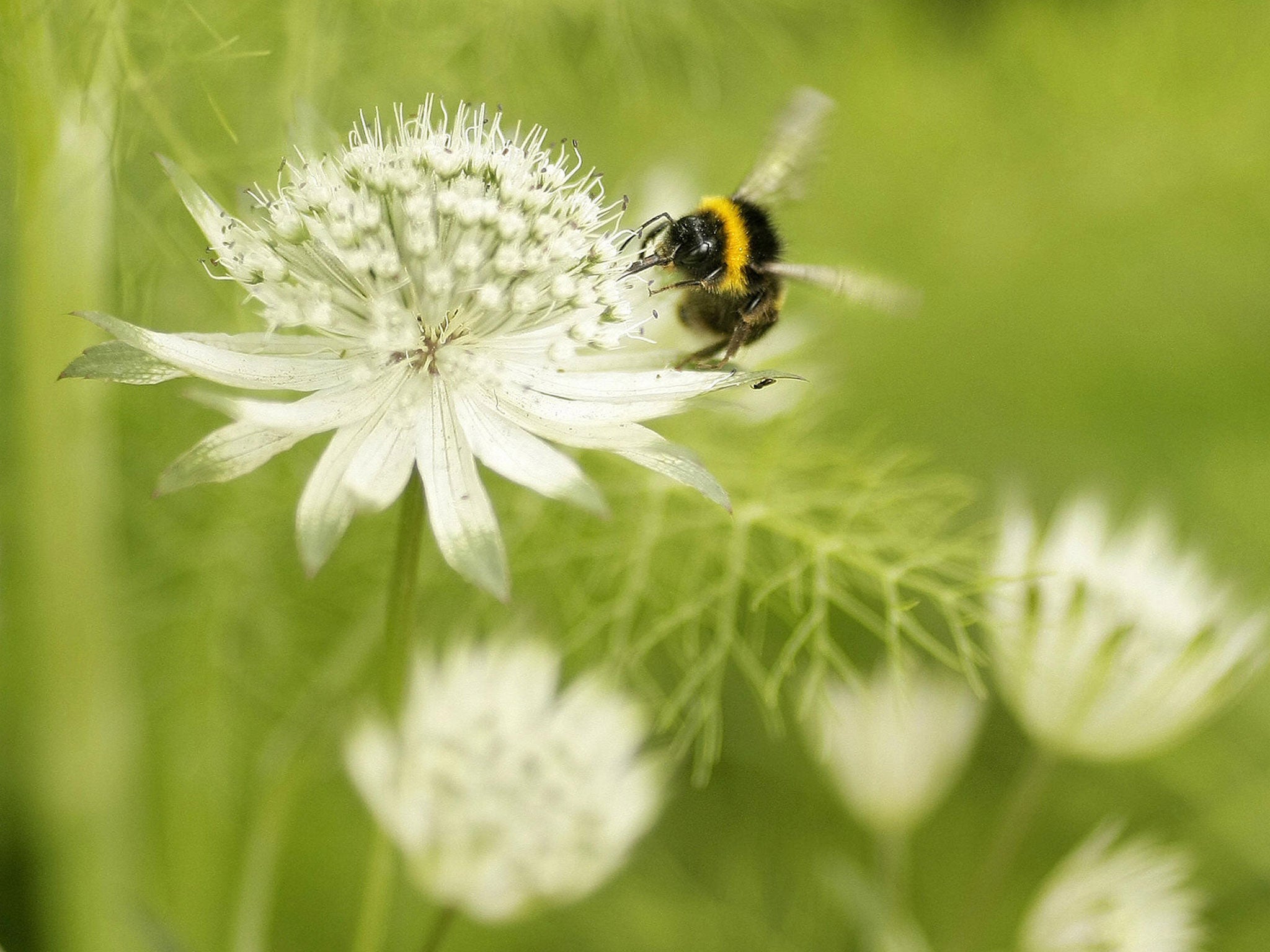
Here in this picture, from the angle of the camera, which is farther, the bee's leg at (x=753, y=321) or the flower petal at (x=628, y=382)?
the bee's leg at (x=753, y=321)

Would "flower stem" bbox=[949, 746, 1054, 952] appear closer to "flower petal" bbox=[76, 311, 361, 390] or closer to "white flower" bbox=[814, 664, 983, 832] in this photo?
"white flower" bbox=[814, 664, 983, 832]

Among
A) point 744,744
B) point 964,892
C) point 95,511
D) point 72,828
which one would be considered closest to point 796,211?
point 744,744

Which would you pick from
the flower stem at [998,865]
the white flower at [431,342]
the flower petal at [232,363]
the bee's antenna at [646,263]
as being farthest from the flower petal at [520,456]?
the flower stem at [998,865]

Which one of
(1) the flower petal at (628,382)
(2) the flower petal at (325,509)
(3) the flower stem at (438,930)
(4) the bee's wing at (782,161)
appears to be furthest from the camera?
(4) the bee's wing at (782,161)

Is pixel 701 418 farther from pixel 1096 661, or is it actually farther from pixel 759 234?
pixel 1096 661

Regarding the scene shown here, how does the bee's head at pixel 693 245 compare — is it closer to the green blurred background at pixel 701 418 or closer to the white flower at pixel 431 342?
the white flower at pixel 431 342

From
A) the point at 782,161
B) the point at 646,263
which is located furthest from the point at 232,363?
the point at 782,161

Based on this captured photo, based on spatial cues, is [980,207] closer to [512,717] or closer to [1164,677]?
[1164,677]
